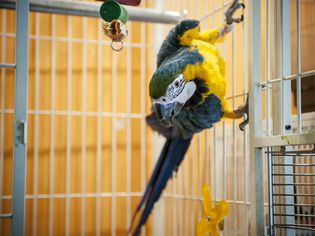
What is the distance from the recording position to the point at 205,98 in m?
0.96

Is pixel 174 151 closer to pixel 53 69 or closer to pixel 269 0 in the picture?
pixel 269 0

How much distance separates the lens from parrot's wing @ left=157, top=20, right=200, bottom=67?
3.23ft

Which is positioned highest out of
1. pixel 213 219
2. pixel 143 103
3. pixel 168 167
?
pixel 143 103

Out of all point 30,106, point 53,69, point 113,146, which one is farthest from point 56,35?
point 113,146

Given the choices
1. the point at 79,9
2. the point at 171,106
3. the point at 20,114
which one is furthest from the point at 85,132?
the point at 171,106

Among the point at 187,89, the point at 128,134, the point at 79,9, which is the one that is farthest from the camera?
the point at 128,134

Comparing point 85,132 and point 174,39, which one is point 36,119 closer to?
point 85,132

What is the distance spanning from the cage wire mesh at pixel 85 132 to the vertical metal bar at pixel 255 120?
1.66ft

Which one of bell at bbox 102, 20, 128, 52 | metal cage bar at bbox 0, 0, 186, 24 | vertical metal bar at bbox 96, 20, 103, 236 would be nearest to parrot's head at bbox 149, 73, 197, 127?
bell at bbox 102, 20, 128, 52

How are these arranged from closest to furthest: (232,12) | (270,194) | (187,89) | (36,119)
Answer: (270,194) → (187,89) → (232,12) → (36,119)

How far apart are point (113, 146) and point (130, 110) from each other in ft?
0.46

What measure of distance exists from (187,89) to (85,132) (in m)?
0.71

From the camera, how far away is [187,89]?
91cm

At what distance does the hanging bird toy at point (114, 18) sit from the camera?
810 millimetres
